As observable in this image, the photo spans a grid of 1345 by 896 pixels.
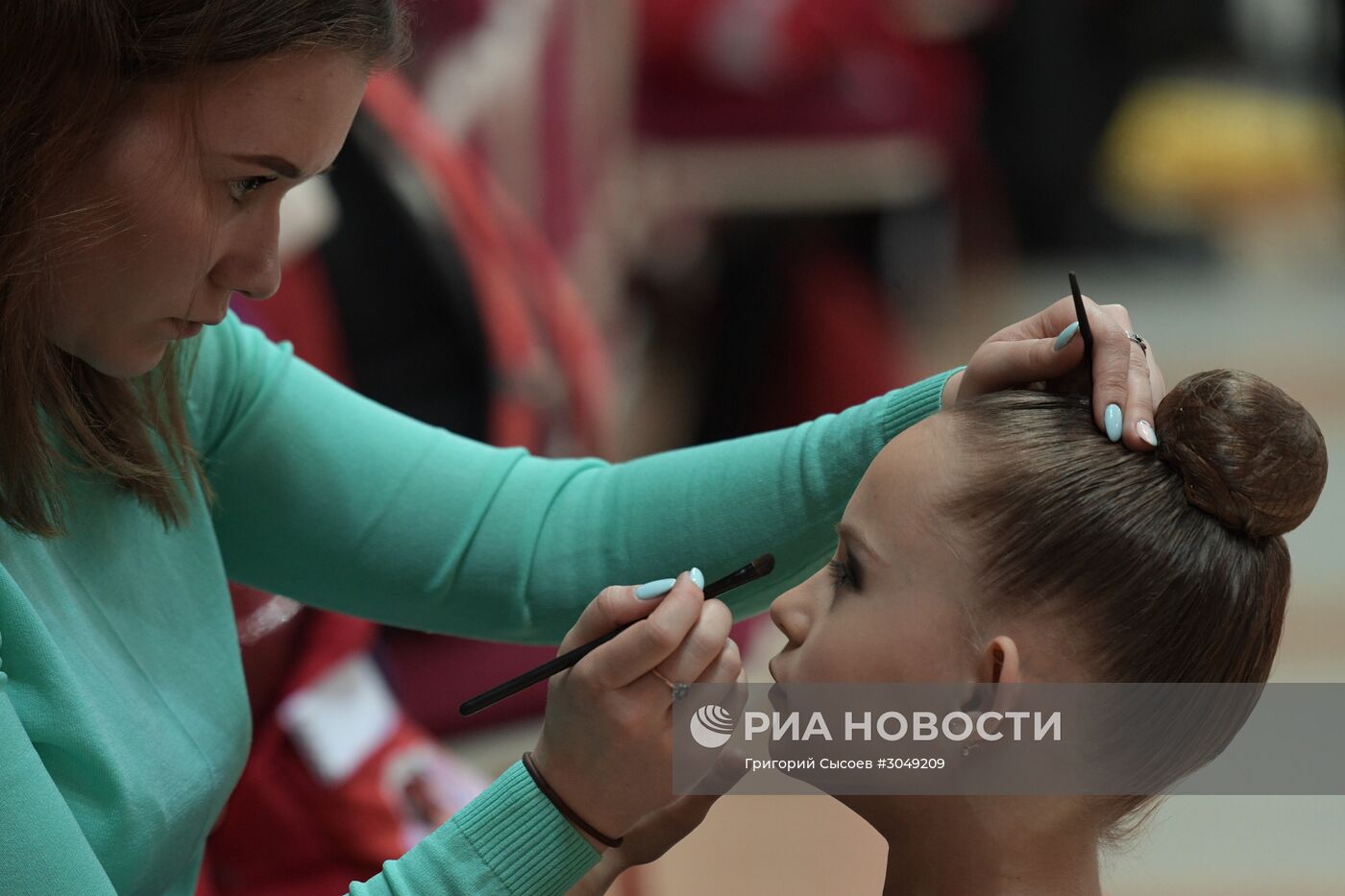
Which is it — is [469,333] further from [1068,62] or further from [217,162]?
[1068,62]

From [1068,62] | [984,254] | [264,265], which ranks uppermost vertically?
[264,265]

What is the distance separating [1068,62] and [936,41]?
95 centimetres

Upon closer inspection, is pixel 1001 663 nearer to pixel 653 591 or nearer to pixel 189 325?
pixel 653 591

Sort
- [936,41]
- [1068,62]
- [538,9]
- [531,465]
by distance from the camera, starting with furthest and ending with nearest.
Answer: [1068,62] → [936,41] → [538,9] → [531,465]

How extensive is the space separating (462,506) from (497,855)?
A: 0.38 meters

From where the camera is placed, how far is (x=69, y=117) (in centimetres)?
93

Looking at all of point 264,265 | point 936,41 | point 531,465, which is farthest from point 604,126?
point 264,265

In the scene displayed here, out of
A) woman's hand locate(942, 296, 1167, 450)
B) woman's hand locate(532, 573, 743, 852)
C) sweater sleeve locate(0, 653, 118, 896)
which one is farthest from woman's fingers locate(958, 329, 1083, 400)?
sweater sleeve locate(0, 653, 118, 896)

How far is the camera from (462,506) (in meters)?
1.32

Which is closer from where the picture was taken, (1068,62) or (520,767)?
(520,767)

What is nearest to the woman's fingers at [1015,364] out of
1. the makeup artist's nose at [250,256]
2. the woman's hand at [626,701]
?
the woman's hand at [626,701]

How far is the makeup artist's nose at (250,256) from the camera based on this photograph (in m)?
1.04

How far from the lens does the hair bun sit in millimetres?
1028

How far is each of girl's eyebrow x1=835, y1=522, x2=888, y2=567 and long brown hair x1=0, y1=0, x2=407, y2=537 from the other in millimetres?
491
